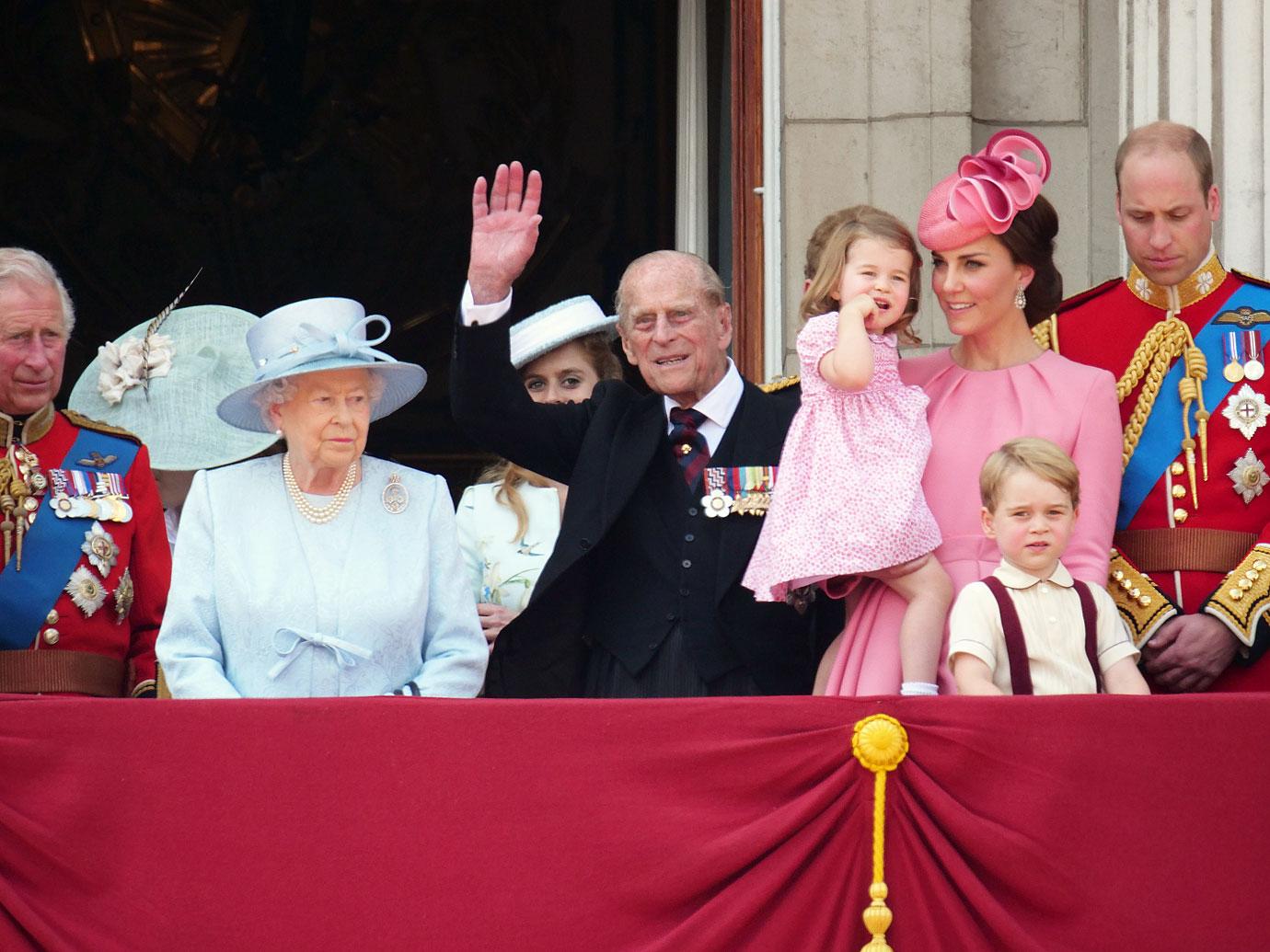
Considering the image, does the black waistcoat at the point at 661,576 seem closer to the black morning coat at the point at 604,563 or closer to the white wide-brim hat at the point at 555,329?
the black morning coat at the point at 604,563

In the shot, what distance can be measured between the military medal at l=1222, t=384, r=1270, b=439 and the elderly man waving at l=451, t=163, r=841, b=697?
2.74ft

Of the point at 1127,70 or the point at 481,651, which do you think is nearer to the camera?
the point at 481,651

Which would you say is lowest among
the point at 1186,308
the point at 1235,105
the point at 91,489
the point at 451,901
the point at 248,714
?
the point at 451,901

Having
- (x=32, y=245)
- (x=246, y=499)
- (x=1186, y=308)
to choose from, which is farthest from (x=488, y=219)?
(x=32, y=245)

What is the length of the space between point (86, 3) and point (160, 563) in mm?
3152

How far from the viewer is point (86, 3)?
7141 mm

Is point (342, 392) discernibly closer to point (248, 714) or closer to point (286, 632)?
point (286, 632)

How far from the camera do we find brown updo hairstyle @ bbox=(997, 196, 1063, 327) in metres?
4.04

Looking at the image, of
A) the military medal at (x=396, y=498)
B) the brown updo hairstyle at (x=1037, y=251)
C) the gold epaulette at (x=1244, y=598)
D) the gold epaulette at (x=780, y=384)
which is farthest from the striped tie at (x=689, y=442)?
the gold epaulette at (x=1244, y=598)

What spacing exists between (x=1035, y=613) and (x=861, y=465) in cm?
39

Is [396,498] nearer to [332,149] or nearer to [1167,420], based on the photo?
[1167,420]

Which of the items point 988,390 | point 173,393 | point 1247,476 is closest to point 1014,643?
point 988,390

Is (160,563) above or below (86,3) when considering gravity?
below

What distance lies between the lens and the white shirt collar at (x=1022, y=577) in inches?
146
